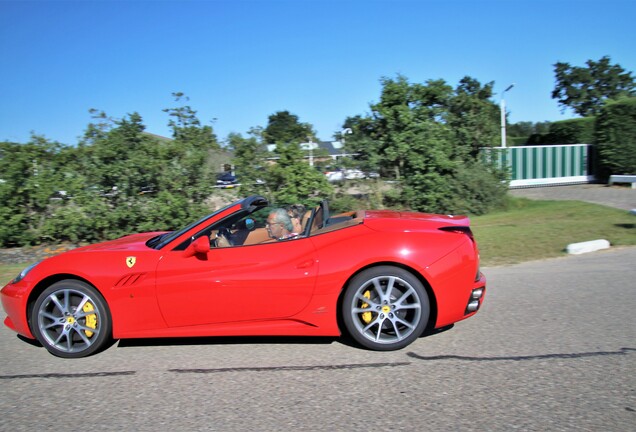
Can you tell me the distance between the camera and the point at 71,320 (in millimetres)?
4445

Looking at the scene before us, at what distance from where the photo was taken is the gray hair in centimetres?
489

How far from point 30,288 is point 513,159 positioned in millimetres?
20593

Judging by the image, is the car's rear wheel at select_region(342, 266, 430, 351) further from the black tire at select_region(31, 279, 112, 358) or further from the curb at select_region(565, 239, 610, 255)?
the curb at select_region(565, 239, 610, 255)

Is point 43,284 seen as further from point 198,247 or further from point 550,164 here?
point 550,164

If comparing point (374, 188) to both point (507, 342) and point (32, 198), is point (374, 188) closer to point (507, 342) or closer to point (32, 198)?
point (32, 198)

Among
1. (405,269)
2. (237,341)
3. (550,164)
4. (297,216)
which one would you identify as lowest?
(237,341)

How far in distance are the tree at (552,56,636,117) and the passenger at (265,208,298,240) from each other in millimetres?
62945

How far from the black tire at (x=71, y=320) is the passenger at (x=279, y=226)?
1.64 metres

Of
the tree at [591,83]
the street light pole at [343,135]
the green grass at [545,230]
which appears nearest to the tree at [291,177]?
the street light pole at [343,135]

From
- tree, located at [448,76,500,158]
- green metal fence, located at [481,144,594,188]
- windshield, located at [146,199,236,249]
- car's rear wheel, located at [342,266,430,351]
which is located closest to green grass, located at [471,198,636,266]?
tree, located at [448,76,500,158]

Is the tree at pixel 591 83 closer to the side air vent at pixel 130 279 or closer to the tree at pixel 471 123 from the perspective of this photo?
the tree at pixel 471 123

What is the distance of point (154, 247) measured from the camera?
15.3 feet

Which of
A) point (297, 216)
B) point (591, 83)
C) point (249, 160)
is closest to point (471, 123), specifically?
point (249, 160)

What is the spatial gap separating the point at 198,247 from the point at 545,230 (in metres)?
8.55
